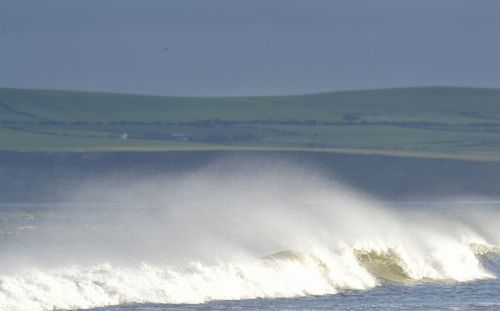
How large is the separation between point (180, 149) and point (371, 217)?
75.9m

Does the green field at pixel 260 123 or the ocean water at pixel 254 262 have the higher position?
the green field at pixel 260 123

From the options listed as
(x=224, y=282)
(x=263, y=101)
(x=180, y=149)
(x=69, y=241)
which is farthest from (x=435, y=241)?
(x=263, y=101)

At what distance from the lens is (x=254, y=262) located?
140 feet

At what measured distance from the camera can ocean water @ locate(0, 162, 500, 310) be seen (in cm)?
3744

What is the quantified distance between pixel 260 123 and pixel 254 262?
125m

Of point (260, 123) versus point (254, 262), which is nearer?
point (254, 262)

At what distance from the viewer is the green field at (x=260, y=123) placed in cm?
14225

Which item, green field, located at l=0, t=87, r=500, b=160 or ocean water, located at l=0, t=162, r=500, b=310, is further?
green field, located at l=0, t=87, r=500, b=160

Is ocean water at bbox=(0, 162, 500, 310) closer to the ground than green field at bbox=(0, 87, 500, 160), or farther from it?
closer to the ground

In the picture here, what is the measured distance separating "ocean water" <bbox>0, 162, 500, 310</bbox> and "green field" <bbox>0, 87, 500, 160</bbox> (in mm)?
62911

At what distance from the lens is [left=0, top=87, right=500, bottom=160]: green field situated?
467 feet

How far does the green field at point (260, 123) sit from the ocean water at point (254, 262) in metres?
62.9

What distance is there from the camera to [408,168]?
128875mm

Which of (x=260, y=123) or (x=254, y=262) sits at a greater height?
(x=260, y=123)
